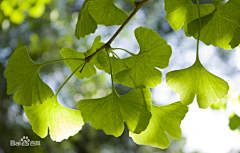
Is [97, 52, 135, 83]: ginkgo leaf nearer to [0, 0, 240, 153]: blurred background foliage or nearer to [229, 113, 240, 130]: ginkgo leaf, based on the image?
[229, 113, 240, 130]: ginkgo leaf

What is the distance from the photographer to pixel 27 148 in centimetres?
222

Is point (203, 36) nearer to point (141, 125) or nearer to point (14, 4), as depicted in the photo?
point (141, 125)

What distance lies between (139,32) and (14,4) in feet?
2.70

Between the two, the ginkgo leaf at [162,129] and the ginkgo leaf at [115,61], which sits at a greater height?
the ginkgo leaf at [115,61]

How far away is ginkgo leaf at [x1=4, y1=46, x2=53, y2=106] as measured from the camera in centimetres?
37

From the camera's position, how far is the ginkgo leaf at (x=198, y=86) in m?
0.36

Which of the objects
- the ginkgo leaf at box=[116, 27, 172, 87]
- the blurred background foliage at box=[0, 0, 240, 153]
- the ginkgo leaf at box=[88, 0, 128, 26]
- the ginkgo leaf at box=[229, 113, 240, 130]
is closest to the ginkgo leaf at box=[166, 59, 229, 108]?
the ginkgo leaf at box=[116, 27, 172, 87]

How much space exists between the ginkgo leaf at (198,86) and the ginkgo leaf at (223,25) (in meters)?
0.08

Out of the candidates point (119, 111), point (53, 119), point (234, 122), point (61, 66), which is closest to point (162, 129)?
point (119, 111)

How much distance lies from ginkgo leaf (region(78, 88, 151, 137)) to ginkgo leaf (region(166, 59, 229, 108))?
60 mm

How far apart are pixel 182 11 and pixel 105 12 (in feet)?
0.54

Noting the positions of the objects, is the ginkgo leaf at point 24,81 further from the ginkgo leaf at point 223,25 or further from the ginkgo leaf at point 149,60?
the ginkgo leaf at point 223,25

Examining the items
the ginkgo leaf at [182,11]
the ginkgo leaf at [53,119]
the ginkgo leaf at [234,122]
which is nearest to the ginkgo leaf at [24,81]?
the ginkgo leaf at [53,119]

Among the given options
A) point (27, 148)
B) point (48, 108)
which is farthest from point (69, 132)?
point (27, 148)
